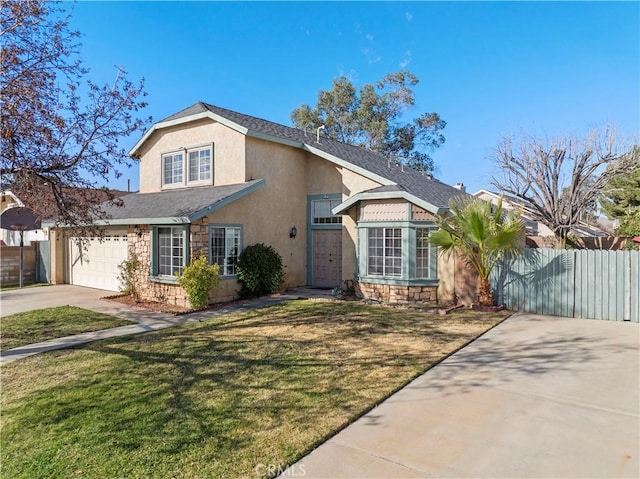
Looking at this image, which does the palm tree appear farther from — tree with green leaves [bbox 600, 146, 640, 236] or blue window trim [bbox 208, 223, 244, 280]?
tree with green leaves [bbox 600, 146, 640, 236]

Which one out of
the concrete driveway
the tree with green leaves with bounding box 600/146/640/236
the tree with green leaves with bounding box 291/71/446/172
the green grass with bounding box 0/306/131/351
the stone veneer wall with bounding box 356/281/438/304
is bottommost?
the green grass with bounding box 0/306/131/351

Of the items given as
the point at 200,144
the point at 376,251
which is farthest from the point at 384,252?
the point at 200,144

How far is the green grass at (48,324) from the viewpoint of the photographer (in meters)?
8.55

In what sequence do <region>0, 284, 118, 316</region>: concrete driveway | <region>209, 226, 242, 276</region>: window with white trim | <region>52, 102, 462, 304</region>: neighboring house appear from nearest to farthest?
A: 1. <region>52, 102, 462, 304</region>: neighboring house
2. <region>0, 284, 118, 316</region>: concrete driveway
3. <region>209, 226, 242, 276</region>: window with white trim

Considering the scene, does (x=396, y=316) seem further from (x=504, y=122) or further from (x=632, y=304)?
(x=504, y=122)

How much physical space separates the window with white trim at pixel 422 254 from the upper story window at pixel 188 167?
8098 millimetres

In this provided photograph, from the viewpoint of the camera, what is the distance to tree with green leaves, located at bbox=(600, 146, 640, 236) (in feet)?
60.3

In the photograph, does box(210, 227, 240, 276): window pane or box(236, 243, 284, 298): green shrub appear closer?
box(210, 227, 240, 276): window pane

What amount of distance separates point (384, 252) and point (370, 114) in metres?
23.1

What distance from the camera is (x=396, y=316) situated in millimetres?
10281

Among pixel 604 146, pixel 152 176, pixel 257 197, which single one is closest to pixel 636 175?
pixel 604 146

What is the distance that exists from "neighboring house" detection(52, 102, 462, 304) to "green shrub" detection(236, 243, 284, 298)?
32cm

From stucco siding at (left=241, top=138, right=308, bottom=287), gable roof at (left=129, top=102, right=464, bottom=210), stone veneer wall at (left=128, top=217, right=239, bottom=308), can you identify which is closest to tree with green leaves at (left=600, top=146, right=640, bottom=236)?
gable roof at (left=129, top=102, right=464, bottom=210)

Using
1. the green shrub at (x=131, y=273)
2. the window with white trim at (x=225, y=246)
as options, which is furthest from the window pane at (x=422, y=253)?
the green shrub at (x=131, y=273)
